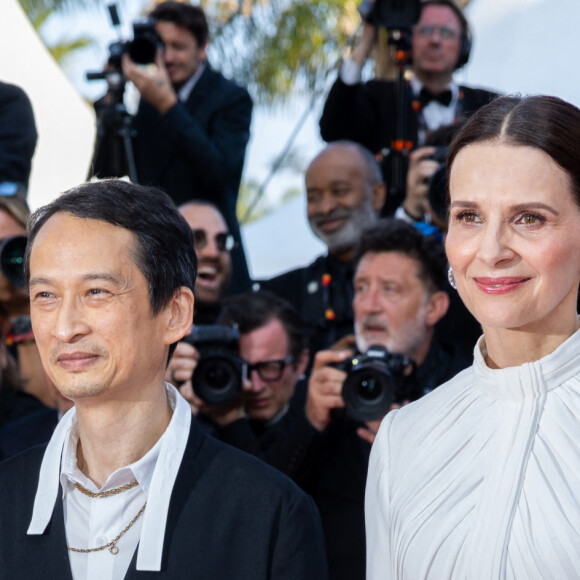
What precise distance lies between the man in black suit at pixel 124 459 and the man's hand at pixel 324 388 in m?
1.05

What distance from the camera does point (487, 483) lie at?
2.25 meters

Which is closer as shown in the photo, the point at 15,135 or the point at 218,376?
the point at 218,376

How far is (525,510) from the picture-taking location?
216 centimetres

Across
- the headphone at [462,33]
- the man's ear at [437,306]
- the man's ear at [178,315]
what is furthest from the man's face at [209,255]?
the man's ear at [178,315]

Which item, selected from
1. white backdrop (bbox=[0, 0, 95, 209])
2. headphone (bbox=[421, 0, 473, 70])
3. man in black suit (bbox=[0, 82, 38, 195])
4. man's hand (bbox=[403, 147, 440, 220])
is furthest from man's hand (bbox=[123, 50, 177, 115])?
white backdrop (bbox=[0, 0, 95, 209])

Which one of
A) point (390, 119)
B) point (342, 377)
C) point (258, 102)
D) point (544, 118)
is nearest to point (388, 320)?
point (342, 377)

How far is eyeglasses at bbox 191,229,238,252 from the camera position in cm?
440

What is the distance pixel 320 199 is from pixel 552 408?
8.59 ft

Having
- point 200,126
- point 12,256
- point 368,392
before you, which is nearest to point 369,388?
point 368,392

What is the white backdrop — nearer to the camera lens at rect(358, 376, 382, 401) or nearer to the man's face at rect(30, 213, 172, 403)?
the camera lens at rect(358, 376, 382, 401)

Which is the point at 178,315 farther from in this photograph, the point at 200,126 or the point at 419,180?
the point at 200,126

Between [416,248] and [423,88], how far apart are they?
3.67ft

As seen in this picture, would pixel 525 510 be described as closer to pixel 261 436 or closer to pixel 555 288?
pixel 555 288

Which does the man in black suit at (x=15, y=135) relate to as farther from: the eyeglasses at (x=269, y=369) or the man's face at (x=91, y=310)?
the man's face at (x=91, y=310)
